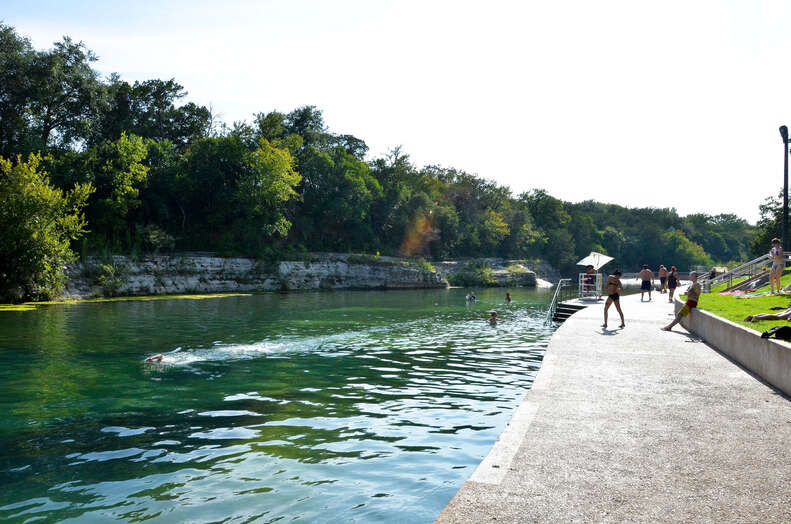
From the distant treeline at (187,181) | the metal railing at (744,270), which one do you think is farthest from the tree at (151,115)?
the metal railing at (744,270)

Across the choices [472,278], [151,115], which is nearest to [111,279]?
[151,115]

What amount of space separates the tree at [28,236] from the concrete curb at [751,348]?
35669 millimetres

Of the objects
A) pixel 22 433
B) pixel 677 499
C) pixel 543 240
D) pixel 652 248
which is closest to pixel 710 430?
pixel 677 499

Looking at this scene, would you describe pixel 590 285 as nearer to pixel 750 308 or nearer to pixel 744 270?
pixel 744 270

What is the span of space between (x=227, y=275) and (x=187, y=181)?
Result: 12.2 m

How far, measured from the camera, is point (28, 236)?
33844mm

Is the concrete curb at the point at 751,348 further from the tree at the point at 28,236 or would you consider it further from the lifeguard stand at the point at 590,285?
the tree at the point at 28,236

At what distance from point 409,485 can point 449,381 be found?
259 inches

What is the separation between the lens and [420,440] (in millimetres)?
8539

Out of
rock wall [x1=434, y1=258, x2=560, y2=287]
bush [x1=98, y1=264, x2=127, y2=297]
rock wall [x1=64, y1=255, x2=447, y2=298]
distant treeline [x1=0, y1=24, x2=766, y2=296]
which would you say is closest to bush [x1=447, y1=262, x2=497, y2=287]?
rock wall [x1=434, y1=258, x2=560, y2=287]

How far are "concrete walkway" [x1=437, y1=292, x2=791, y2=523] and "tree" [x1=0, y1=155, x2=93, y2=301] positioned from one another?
34.0 meters

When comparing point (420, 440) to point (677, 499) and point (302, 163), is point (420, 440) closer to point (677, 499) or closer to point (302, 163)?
point (677, 499)

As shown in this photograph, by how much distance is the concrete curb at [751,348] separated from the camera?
923cm

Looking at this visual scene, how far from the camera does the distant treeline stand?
47.6 m
